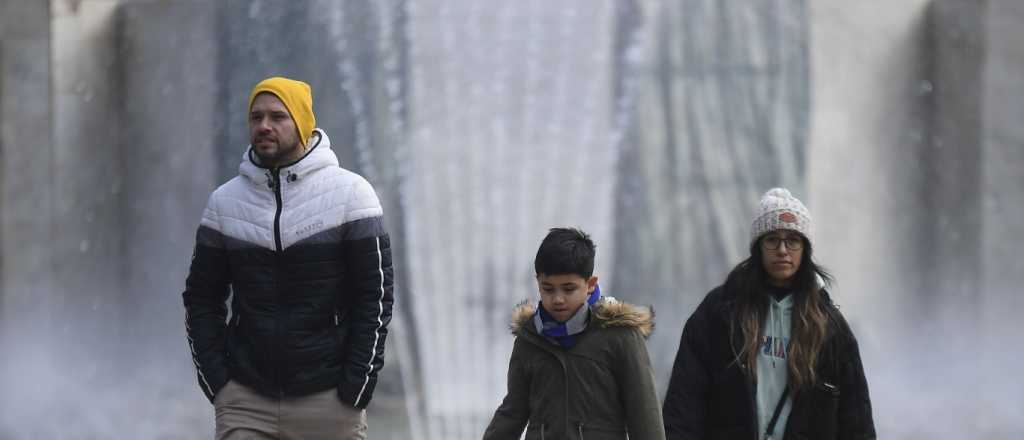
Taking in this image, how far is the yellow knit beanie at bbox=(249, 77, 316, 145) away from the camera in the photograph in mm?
2791

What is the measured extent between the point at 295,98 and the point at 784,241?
1.04m

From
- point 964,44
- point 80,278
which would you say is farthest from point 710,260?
point 80,278

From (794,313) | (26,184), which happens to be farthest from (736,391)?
(26,184)

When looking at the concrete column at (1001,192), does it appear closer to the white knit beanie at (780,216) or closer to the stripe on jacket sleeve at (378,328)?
the white knit beanie at (780,216)

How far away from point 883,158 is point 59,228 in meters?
4.95

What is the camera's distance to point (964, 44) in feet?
27.0

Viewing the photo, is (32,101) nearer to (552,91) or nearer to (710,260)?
(552,91)

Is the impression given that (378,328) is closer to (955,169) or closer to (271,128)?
(271,128)

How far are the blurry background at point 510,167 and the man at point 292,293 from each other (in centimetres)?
414

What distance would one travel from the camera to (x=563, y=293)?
2748mm

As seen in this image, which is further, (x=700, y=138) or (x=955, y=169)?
(x=955, y=169)

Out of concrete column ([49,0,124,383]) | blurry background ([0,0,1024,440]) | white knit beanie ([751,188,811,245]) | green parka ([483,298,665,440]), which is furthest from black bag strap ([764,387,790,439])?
concrete column ([49,0,124,383])

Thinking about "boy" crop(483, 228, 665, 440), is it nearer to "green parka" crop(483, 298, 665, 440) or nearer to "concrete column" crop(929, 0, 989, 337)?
"green parka" crop(483, 298, 665, 440)

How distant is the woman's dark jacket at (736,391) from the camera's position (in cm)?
279
